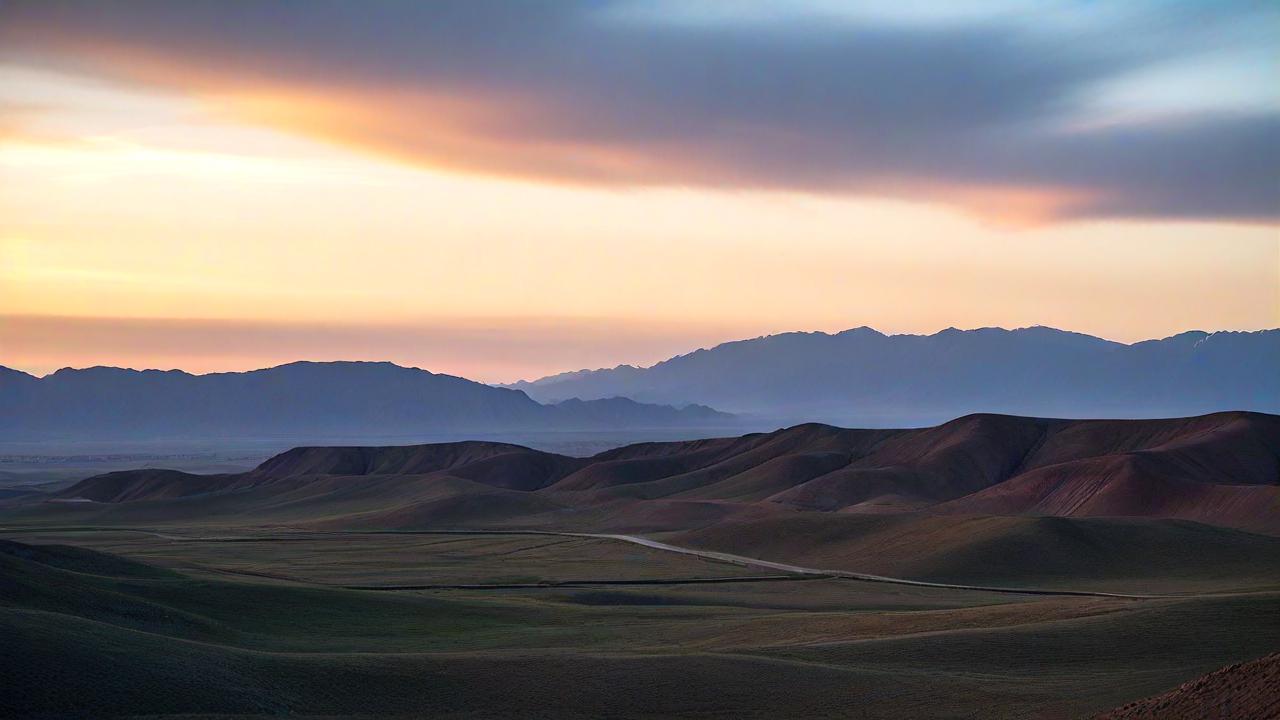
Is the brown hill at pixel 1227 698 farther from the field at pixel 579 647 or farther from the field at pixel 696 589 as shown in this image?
the field at pixel 579 647

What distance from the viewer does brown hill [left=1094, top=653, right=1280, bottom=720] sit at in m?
29.5

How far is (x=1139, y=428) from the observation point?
162125 mm

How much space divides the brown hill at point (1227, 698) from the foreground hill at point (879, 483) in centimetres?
8167

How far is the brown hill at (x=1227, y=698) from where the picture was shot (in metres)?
29.5

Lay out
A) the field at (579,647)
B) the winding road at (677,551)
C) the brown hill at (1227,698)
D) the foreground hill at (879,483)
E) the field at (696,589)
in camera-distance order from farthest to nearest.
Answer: the foreground hill at (879,483) → the winding road at (677,551) → the field at (696,589) → the field at (579,647) → the brown hill at (1227,698)

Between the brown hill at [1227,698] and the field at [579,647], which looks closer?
the brown hill at [1227,698]

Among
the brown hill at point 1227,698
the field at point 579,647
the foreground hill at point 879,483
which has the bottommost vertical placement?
the field at point 579,647

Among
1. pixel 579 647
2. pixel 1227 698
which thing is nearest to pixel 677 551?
pixel 579 647

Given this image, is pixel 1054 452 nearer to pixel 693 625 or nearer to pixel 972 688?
pixel 693 625

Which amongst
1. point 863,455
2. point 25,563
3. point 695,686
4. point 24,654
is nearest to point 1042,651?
point 695,686

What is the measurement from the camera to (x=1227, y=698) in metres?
30.7

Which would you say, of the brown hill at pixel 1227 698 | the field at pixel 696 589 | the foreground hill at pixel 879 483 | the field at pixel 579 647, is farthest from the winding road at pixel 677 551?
the brown hill at pixel 1227 698

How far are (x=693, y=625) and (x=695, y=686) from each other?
18816 mm

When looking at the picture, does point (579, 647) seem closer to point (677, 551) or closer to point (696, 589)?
point (696, 589)
